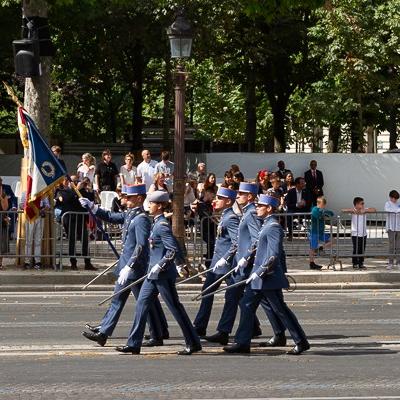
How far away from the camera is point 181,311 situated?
14.2 meters

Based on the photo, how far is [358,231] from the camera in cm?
2406

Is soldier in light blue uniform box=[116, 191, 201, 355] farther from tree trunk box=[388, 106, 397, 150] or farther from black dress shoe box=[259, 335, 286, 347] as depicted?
tree trunk box=[388, 106, 397, 150]

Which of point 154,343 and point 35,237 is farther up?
point 35,237

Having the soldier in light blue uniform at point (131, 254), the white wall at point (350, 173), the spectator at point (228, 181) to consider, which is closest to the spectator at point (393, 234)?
the spectator at point (228, 181)

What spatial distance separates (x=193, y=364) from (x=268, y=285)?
4.29 feet

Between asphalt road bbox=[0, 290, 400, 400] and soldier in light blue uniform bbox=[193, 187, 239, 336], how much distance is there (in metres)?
0.44

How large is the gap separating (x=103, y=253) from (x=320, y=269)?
3882mm

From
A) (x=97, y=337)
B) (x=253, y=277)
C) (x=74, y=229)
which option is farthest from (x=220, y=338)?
(x=74, y=229)

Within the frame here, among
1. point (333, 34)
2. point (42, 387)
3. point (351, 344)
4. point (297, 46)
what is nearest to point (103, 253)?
point (351, 344)

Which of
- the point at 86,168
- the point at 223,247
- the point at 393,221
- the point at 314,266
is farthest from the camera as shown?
the point at 86,168

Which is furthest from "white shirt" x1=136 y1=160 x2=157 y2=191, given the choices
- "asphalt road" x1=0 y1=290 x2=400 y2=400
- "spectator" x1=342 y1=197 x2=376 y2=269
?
"asphalt road" x1=0 y1=290 x2=400 y2=400

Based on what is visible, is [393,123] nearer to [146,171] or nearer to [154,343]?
[146,171]

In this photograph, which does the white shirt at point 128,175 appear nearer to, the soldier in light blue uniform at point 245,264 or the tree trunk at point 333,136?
the soldier in light blue uniform at point 245,264

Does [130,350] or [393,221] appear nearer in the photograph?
[130,350]
